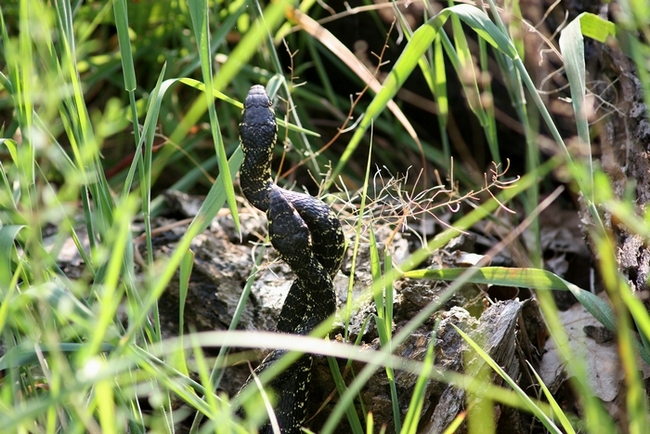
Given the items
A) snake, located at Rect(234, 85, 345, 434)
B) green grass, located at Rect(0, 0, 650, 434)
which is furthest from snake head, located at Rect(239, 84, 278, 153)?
green grass, located at Rect(0, 0, 650, 434)

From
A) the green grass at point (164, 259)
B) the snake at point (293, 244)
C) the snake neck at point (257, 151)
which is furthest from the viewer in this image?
the snake neck at point (257, 151)

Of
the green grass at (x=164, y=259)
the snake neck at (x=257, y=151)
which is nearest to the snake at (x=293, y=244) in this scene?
the snake neck at (x=257, y=151)

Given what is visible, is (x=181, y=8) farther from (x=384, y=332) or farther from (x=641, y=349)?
(x=641, y=349)

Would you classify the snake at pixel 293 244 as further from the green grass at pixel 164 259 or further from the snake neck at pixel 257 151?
the green grass at pixel 164 259

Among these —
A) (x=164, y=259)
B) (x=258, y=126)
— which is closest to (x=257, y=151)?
(x=258, y=126)

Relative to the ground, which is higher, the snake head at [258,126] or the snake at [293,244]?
the snake head at [258,126]

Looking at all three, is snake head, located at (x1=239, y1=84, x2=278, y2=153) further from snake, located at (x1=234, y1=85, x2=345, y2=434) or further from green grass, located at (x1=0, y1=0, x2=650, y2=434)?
green grass, located at (x1=0, y1=0, x2=650, y2=434)

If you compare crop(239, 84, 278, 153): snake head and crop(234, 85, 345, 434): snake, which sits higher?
crop(239, 84, 278, 153): snake head

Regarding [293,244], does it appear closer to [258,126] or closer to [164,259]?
[258,126]
